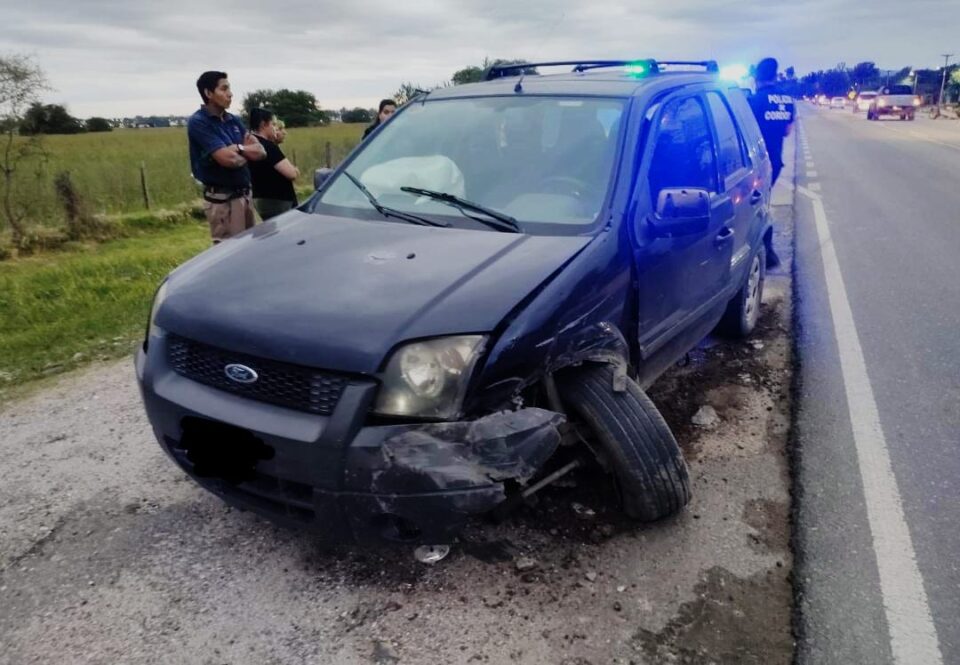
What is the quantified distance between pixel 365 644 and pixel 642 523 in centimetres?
123

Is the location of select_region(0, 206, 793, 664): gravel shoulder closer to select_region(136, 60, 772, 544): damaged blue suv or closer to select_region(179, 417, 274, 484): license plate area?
select_region(136, 60, 772, 544): damaged blue suv

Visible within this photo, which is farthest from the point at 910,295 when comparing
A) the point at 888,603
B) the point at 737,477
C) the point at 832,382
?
the point at 888,603

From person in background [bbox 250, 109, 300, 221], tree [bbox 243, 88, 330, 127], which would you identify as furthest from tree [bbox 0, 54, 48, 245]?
tree [bbox 243, 88, 330, 127]

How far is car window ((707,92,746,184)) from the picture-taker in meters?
4.21

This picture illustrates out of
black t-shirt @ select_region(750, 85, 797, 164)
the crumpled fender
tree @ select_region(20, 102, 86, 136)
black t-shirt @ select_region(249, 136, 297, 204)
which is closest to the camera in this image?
the crumpled fender

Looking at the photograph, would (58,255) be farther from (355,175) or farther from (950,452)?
(950,452)

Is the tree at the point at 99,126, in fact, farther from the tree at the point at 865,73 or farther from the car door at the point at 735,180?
the tree at the point at 865,73

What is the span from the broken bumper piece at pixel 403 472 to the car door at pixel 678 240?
1021 millimetres

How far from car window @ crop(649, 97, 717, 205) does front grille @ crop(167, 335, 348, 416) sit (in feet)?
5.74

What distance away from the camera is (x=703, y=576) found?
264 centimetres

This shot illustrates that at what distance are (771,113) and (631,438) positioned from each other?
740 cm

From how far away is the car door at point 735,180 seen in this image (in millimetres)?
4195

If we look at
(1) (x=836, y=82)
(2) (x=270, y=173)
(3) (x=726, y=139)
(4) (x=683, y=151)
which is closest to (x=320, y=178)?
(4) (x=683, y=151)

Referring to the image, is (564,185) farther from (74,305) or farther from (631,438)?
(74,305)
